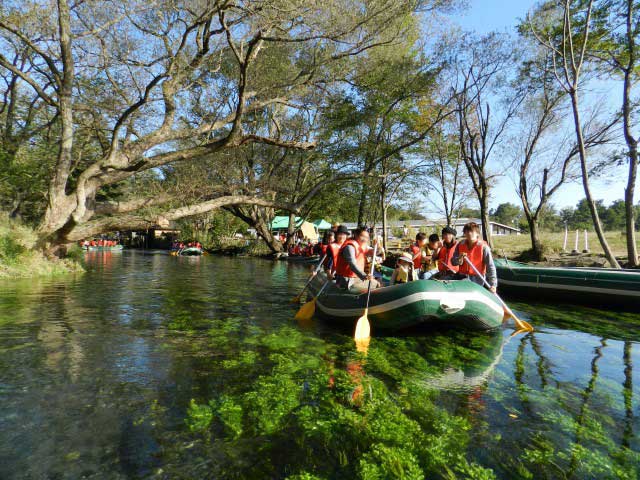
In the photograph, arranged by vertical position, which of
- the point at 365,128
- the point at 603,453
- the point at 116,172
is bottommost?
the point at 603,453

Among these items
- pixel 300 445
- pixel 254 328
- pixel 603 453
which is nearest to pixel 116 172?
pixel 254 328

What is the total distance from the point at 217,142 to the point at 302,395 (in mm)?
11777

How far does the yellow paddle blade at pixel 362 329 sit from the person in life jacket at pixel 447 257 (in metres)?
2.36

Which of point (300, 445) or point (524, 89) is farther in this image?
point (524, 89)

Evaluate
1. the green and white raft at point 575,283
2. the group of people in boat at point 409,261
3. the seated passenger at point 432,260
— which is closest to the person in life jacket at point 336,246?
the group of people in boat at point 409,261

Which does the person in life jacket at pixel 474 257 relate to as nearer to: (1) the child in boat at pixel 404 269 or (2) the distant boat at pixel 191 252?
(1) the child in boat at pixel 404 269

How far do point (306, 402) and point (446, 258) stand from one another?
5.05 meters

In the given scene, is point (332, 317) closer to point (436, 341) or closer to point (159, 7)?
point (436, 341)

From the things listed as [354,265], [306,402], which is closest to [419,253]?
[354,265]

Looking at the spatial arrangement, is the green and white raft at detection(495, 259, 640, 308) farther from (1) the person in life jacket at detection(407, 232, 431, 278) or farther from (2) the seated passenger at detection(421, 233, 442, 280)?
(1) the person in life jacket at detection(407, 232, 431, 278)

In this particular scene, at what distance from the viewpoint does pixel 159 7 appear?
514 inches

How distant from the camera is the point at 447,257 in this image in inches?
318

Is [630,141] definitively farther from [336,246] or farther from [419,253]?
[336,246]

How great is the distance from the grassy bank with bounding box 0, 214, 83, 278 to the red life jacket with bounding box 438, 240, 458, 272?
12475 millimetres
